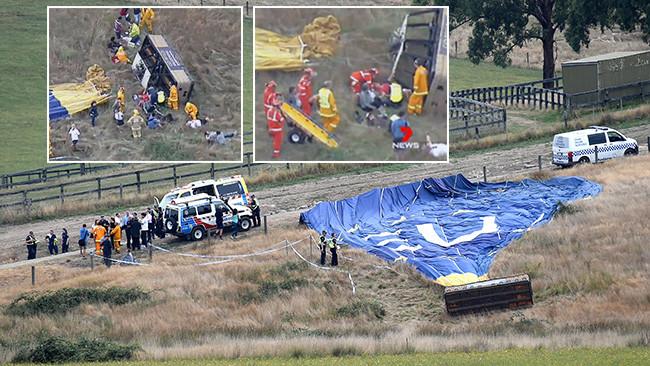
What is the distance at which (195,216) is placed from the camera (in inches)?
2028

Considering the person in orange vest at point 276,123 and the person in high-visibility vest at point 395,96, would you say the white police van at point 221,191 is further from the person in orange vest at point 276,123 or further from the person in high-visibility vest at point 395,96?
the person in high-visibility vest at point 395,96

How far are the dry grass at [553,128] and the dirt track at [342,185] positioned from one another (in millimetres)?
1219

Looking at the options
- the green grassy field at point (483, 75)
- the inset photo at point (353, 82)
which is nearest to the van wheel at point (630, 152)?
the inset photo at point (353, 82)

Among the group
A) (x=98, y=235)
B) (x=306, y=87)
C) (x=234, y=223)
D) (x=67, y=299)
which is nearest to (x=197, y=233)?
(x=234, y=223)

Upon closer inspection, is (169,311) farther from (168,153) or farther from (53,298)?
(168,153)

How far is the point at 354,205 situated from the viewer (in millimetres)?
53344

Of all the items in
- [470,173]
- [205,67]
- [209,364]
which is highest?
[205,67]

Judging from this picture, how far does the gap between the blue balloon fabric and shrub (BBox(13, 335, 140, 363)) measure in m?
12.0

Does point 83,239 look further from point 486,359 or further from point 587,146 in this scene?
point 486,359

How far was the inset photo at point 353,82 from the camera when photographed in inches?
2160

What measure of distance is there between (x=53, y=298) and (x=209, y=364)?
12.7 metres

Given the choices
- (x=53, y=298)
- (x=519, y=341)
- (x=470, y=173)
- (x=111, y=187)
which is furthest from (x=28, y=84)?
(x=519, y=341)

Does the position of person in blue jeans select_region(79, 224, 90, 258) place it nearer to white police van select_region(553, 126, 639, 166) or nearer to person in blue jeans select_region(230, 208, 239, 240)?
person in blue jeans select_region(230, 208, 239, 240)

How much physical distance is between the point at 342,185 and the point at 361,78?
19.4ft
